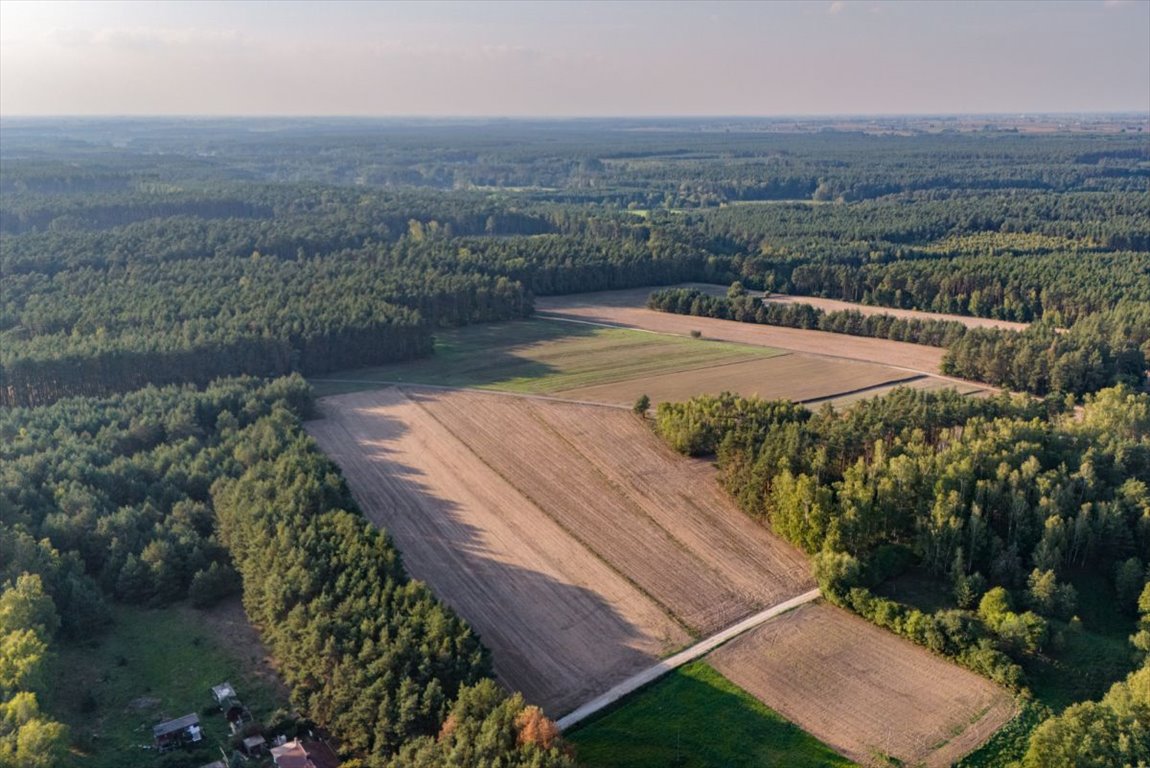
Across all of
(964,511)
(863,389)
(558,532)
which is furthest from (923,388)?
(558,532)

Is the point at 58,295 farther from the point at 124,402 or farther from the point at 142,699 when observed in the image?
the point at 142,699

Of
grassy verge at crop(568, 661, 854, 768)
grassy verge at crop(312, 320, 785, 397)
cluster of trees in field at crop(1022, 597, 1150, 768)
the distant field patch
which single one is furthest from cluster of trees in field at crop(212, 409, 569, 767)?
the distant field patch

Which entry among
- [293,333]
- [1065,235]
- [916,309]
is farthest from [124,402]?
[1065,235]

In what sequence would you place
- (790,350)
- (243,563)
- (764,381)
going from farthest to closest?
(790,350), (764,381), (243,563)

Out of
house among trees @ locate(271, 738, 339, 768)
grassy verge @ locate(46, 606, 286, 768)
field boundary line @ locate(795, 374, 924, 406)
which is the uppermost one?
field boundary line @ locate(795, 374, 924, 406)

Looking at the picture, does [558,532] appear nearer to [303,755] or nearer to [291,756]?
[303,755]

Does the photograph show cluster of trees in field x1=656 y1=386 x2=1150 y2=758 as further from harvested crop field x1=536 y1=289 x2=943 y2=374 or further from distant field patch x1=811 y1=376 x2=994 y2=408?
harvested crop field x1=536 y1=289 x2=943 y2=374

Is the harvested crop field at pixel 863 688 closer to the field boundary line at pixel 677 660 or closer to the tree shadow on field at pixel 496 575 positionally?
the field boundary line at pixel 677 660
